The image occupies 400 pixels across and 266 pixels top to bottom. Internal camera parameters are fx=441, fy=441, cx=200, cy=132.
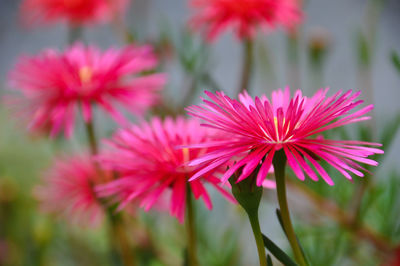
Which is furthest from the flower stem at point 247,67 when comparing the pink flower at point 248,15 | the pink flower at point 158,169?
the pink flower at point 158,169

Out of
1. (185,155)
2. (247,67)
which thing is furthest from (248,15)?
(185,155)

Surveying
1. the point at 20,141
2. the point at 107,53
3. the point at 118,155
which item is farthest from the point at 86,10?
the point at 20,141

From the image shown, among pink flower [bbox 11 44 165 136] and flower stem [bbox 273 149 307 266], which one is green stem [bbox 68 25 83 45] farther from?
flower stem [bbox 273 149 307 266]

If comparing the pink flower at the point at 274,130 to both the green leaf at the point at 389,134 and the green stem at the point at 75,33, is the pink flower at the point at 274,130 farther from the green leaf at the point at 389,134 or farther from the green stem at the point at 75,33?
the green stem at the point at 75,33

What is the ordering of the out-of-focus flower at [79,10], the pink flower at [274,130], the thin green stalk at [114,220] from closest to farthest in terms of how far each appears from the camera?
the pink flower at [274,130] < the thin green stalk at [114,220] < the out-of-focus flower at [79,10]

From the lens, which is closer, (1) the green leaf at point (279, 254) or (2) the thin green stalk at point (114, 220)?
(1) the green leaf at point (279, 254)

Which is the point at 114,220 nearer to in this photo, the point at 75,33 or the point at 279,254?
the point at 279,254

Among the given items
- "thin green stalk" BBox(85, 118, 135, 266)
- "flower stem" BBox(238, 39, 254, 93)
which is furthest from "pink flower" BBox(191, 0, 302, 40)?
"thin green stalk" BBox(85, 118, 135, 266)
